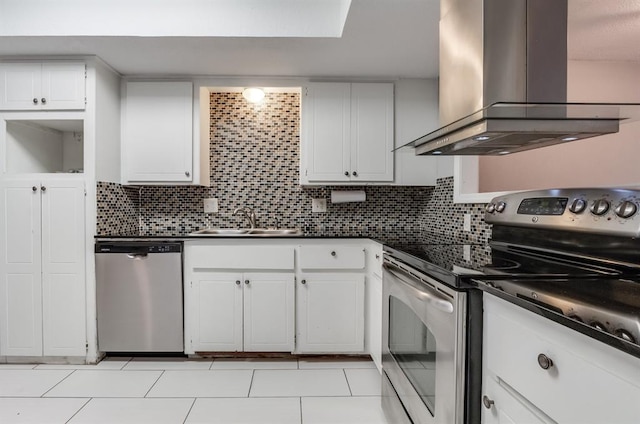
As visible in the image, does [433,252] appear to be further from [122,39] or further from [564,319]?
[122,39]

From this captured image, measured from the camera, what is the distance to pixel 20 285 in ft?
8.40

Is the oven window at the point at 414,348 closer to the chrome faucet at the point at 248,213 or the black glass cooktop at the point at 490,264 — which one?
the black glass cooktop at the point at 490,264

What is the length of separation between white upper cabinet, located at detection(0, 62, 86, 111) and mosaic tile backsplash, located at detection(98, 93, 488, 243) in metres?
0.87

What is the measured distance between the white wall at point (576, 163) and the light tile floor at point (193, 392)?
5.15ft

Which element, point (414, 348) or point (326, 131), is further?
point (326, 131)

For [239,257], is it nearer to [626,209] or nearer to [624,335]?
[626,209]

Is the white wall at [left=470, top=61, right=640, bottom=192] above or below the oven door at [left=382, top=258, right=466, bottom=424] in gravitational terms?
above

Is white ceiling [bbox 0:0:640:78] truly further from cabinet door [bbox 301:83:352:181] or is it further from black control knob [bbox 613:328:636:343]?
black control knob [bbox 613:328:636:343]

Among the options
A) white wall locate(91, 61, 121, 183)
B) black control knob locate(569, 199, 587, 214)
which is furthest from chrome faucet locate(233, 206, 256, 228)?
black control knob locate(569, 199, 587, 214)

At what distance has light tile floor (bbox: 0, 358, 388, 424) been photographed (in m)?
1.94

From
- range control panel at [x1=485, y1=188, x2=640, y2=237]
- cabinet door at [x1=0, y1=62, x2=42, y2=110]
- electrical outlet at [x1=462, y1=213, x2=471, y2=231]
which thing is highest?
cabinet door at [x1=0, y1=62, x2=42, y2=110]

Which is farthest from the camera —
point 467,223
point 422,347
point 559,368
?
point 467,223

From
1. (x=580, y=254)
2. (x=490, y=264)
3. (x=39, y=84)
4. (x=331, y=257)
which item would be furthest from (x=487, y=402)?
(x=39, y=84)

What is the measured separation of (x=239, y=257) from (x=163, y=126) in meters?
1.14
